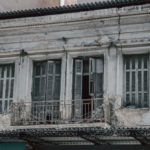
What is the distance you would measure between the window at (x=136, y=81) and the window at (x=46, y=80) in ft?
7.67

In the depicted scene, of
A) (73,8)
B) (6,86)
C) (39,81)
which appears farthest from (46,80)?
(73,8)

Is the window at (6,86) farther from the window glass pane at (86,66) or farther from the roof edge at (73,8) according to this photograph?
the window glass pane at (86,66)

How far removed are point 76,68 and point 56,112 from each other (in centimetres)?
162

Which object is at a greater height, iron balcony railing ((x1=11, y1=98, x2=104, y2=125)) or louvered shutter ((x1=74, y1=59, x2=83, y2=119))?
louvered shutter ((x1=74, y1=59, x2=83, y2=119))

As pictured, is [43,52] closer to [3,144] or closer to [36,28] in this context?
[36,28]

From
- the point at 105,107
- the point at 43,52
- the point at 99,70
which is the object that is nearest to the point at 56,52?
the point at 43,52

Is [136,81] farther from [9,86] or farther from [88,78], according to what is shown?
[9,86]

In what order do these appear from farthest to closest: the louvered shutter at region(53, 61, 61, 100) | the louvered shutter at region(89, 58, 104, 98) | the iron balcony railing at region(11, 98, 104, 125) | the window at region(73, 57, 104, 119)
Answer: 1. the louvered shutter at region(53, 61, 61, 100)
2. the louvered shutter at region(89, 58, 104, 98)
3. the window at region(73, 57, 104, 119)
4. the iron balcony railing at region(11, 98, 104, 125)

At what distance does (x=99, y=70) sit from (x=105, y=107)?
61.3 inches

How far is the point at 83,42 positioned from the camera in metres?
17.5

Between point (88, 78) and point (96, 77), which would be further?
point (88, 78)

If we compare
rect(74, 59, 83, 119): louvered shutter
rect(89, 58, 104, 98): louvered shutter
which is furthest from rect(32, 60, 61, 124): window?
rect(89, 58, 104, 98): louvered shutter

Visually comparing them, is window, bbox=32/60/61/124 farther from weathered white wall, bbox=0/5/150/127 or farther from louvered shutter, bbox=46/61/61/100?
weathered white wall, bbox=0/5/150/127

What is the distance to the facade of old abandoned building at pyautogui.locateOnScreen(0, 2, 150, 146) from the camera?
16656 mm
